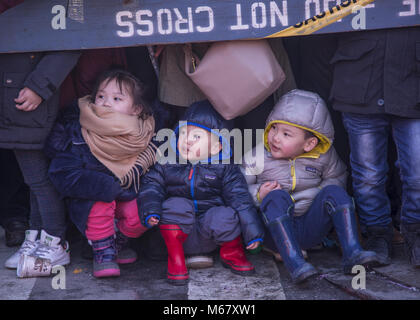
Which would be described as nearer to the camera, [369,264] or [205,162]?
[369,264]

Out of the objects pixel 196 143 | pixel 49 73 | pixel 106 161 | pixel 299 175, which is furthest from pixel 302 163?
pixel 49 73

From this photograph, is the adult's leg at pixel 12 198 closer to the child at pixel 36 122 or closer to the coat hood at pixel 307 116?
the child at pixel 36 122

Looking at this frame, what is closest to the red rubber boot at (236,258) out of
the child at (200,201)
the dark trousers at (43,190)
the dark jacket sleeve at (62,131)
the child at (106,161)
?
the child at (200,201)

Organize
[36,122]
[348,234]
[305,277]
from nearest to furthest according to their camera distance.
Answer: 1. [305,277]
2. [348,234]
3. [36,122]

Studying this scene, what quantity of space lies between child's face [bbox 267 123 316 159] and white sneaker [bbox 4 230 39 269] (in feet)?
4.97

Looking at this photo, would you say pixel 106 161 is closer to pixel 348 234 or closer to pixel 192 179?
pixel 192 179

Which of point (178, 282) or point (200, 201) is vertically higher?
point (200, 201)

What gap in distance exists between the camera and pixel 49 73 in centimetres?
297

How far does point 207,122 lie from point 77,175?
Answer: 0.81 m

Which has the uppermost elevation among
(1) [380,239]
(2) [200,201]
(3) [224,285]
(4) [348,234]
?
(2) [200,201]

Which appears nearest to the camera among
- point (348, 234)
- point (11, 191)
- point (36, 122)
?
point (348, 234)

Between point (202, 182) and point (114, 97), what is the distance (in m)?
0.73

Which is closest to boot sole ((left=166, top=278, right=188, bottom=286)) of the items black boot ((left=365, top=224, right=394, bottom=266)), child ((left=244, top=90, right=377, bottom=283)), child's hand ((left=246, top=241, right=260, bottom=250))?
child's hand ((left=246, top=241, right=260, bottom=250))

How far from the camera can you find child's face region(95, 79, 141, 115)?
319 centimetres
